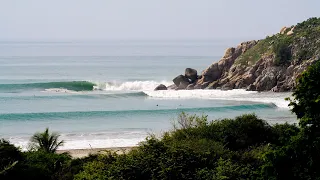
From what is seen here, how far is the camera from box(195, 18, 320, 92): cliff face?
66.0 metres

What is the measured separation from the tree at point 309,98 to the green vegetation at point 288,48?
47567 mm

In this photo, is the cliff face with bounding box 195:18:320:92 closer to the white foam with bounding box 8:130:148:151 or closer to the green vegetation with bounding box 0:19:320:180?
the white foam with bounding box 8:130:148:151

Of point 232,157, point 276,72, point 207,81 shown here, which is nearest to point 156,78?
point 207,81

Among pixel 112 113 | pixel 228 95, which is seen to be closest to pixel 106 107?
pixel 112 113

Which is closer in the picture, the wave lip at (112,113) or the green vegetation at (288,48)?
the wave lip at (112,113)

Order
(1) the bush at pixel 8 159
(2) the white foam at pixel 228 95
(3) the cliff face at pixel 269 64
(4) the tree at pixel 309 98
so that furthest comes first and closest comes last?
1. (3) the cliff face at pixel 269 64
2. (2) the white foam at pixel 228 95
3. (1) the bush at pixel 8 159
4. (4) the tree at pixel 309 98

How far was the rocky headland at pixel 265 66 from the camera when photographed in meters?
66.0

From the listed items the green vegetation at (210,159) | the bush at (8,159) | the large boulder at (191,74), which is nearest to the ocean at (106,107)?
the large boulder at (191,74)

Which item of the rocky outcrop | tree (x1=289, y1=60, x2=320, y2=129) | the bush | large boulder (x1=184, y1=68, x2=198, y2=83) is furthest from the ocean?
tree (x1=289, y1=60, x2=320, y2=129)

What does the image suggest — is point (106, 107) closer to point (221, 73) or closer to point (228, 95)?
point (228, 95)

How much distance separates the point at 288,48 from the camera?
7044 centimetres

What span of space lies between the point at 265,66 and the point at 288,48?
449 centimetres

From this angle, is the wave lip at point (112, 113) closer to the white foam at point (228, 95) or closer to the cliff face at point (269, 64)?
the white foam at point (228, 95)

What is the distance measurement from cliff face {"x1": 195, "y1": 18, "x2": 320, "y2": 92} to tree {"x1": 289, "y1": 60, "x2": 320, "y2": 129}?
4343 cm
